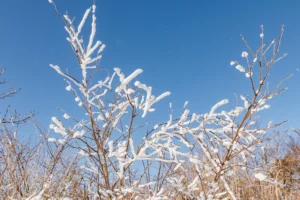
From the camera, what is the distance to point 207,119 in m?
2.48

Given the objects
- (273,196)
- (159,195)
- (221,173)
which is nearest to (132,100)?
(159,195)

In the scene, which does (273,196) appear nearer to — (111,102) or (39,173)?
(111,102)

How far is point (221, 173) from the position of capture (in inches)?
101

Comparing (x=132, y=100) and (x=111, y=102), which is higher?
(x=111, y=102)

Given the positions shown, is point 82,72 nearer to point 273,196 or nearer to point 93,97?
point 93,97

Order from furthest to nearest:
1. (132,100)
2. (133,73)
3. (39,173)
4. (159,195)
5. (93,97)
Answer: (39,173) < (159,195) < (93,97) < (132,100) < (133,73)

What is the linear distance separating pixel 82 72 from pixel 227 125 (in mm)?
1267

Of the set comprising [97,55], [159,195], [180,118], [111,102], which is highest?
[97,55]

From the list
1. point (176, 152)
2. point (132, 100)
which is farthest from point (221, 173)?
point (132, 100)

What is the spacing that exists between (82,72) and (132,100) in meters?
0.44

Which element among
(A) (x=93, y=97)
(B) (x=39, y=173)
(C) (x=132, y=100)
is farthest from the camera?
(B) (x=39, y=173)

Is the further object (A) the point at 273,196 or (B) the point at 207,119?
(A) the point at 273,196

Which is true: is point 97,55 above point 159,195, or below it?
above

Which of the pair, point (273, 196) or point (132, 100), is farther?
point (273, 196)
